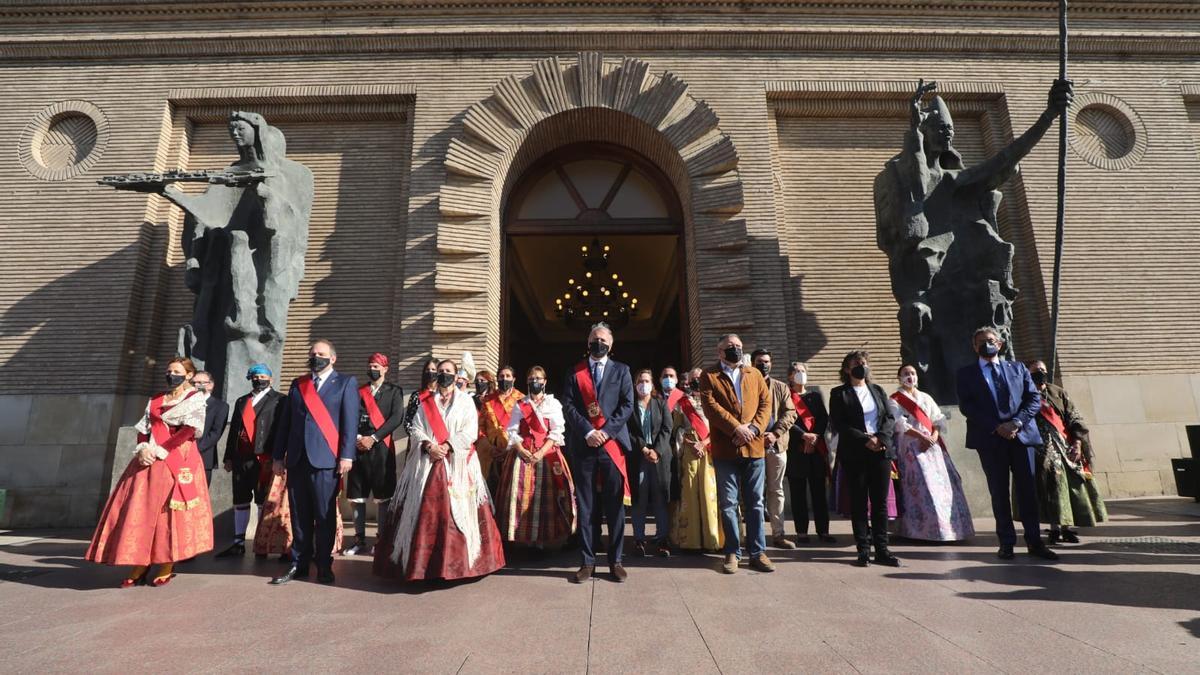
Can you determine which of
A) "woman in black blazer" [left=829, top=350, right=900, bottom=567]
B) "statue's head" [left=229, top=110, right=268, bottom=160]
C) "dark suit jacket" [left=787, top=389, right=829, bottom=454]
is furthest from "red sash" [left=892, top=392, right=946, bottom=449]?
"statue's head" [left=229, top=110, right=268, bottom=160]

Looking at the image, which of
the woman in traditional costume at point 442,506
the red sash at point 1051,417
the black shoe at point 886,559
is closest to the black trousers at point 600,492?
the woman in traditional costume at point 442,506

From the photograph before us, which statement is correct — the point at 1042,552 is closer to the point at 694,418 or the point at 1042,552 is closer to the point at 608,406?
the point at 694,418

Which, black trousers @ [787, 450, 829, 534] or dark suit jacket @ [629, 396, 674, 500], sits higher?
dark suit jacket @ [629, 396, 674, 500]

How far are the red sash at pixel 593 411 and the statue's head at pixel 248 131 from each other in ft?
20.1

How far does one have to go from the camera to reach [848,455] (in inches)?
180

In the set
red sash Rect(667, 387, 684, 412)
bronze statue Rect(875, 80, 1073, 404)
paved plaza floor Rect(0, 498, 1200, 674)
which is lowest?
paved plaza floor Rect(0, 498, 1200, 674)

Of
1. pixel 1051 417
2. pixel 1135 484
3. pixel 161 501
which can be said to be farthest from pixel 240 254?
pixel 1135 484

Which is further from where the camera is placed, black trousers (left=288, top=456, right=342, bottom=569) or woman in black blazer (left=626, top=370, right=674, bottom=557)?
woman in black blazer (left=626, top=370, right=674, bottom=557)

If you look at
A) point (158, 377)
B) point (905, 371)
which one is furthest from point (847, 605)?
point (158, 377)

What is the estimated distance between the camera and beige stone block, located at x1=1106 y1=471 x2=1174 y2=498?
8.20 meters

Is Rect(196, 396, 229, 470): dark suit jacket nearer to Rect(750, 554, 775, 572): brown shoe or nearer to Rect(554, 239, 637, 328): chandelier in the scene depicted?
Rect(750, 554, 775, 572): brown shoe

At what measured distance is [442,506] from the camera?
4.13 m

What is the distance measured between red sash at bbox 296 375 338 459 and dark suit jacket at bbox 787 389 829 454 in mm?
4040

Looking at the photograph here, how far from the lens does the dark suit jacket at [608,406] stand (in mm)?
4301
